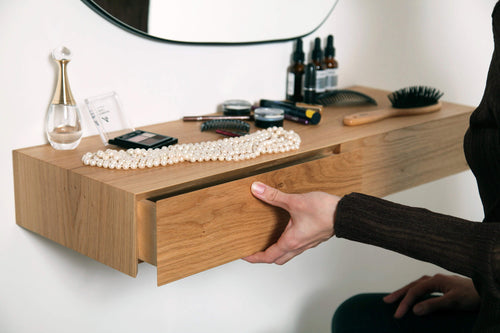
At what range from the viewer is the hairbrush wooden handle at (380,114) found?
135 cm

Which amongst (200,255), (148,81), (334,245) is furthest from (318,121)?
(334,245)

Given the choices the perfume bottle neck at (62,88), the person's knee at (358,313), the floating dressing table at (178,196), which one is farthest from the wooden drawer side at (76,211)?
the person's knee at (358,313)

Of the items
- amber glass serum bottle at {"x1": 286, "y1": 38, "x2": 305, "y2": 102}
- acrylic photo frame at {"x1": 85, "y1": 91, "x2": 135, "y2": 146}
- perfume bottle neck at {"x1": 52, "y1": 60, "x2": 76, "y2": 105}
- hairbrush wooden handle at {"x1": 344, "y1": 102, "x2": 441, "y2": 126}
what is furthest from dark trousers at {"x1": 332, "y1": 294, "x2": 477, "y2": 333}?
perfume bottle neck at {"x1": 52, "y1": 60, "x2": 76, "y2": 105}

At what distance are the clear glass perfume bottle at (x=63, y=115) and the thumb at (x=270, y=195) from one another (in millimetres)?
346

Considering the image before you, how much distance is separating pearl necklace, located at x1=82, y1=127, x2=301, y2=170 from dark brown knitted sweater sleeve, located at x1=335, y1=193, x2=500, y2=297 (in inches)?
7.1

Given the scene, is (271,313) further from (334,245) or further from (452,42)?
(452,42)

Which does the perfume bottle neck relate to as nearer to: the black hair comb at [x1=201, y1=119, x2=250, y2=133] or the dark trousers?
the black hair comb at [x1=201, y1=119, x2=250, y2=133]

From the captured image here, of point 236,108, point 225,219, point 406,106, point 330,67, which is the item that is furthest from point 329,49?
point 225,219

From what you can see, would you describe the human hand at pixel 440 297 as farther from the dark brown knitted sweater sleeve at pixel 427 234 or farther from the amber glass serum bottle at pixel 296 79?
the amber glass serum bottle at pixel 296 79

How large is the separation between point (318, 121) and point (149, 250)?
1.89ft

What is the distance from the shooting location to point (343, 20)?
5.45 feet

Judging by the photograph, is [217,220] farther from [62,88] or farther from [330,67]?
[330,67]

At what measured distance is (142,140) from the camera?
3.73ft

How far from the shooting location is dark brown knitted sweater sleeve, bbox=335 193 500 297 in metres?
0.93
